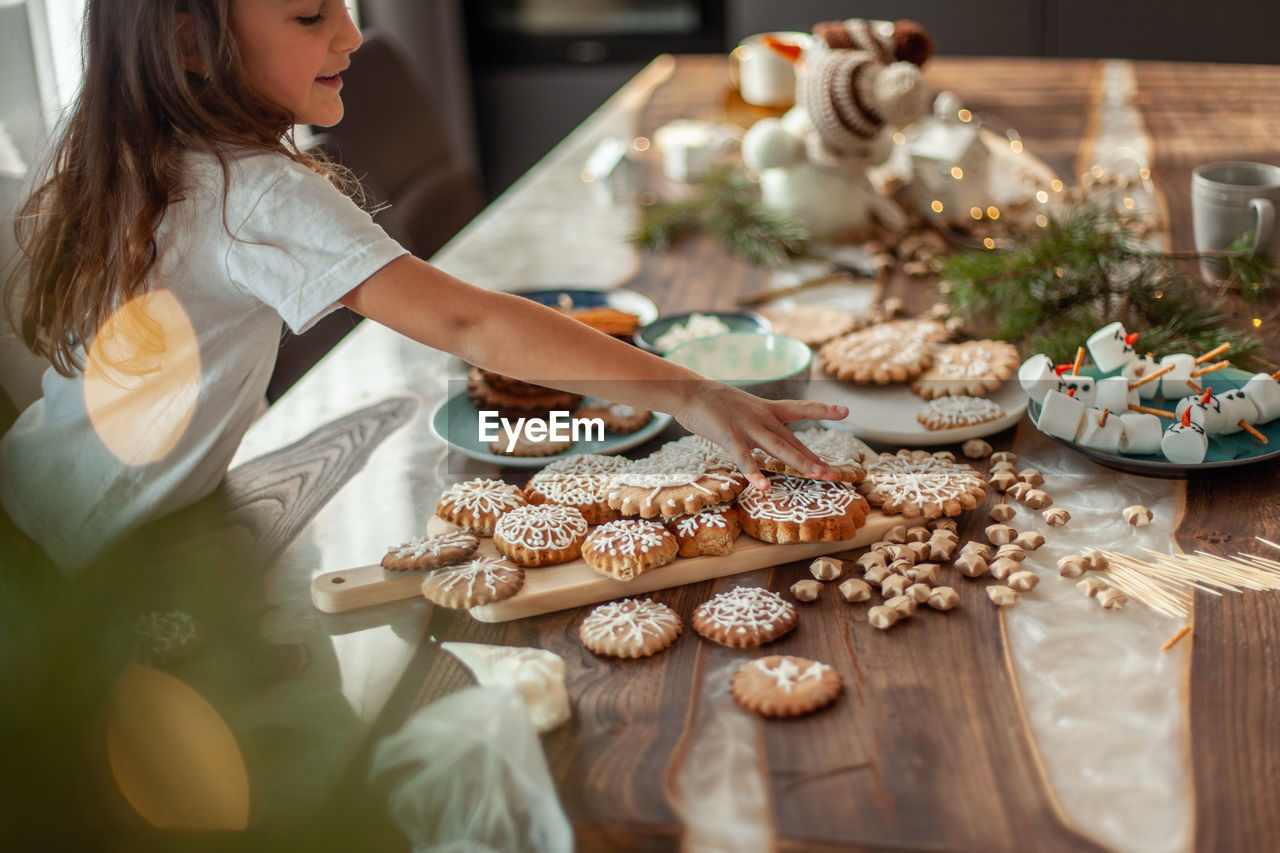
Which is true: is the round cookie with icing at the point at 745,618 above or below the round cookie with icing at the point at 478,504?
below

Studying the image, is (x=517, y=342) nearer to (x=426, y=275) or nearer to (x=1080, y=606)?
(x=426, y=275)

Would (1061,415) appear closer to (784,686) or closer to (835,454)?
(835,454)

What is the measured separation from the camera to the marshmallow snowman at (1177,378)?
107 centimetres

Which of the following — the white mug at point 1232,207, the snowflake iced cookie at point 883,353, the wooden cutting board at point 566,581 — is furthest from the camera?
the white mug at point 1232,207

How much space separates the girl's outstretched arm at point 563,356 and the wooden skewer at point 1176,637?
0.29 meters

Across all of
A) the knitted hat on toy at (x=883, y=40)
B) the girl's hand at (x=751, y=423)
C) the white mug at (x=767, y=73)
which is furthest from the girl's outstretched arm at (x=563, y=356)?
the white mug at (x=767, y=73)

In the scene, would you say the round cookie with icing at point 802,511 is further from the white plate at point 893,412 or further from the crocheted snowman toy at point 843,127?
the crocheted snowman toy at point 843,127

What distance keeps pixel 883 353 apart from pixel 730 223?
538 millimetres

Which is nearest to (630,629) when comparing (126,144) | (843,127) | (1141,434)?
(1141,434)

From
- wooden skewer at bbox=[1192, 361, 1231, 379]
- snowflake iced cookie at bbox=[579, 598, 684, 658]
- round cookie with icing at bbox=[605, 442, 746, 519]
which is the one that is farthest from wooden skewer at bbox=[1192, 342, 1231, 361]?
snowflake iced cookie at bbox=[579, 598, 684, 658]

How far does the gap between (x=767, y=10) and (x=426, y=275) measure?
2572mm

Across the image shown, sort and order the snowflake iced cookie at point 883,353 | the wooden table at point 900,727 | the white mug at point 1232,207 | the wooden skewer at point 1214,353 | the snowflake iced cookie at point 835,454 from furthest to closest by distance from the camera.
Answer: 1. the white mug at point 1232,207
2. the snowflake iced cookie at point 883,353
3. the wooden skewer at point 1214,353
4. the snowflake iced cookie at point 835,454
5. the wooden table at point 900,727

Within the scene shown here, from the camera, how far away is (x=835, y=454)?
1.00 metres

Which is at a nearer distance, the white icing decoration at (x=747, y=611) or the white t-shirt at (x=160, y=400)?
the white icing decoration at (x=747, y=611)
